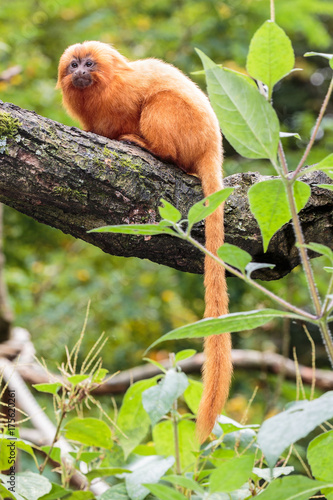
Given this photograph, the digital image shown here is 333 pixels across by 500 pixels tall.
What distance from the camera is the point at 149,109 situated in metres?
3.18

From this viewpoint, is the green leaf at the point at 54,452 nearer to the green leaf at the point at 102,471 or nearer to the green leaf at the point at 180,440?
the green leaf at the point at 102,471

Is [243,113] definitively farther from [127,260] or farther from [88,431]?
[127,260]

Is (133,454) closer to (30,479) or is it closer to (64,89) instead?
(30,479)

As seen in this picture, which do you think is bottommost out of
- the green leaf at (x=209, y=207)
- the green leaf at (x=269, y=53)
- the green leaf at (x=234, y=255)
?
the green leaf at (x=234, y=255)

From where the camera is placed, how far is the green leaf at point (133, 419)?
198 cm

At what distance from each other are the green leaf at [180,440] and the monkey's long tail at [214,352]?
0.17 m

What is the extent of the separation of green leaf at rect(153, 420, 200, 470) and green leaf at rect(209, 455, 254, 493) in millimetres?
608

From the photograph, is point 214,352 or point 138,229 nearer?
point 138,229

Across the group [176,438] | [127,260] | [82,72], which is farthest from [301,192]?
[127,260]

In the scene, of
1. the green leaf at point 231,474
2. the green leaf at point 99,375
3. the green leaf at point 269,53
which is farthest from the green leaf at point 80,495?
the green leaf at point 269,53

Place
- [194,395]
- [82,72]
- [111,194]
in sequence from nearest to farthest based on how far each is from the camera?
[194,395]
[111,194]
[82,72]

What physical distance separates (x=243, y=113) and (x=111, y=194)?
1.22 meters

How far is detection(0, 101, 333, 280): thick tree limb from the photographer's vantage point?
7.31 ft

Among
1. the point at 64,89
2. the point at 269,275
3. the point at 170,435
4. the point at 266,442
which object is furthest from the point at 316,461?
the point at 64,89
